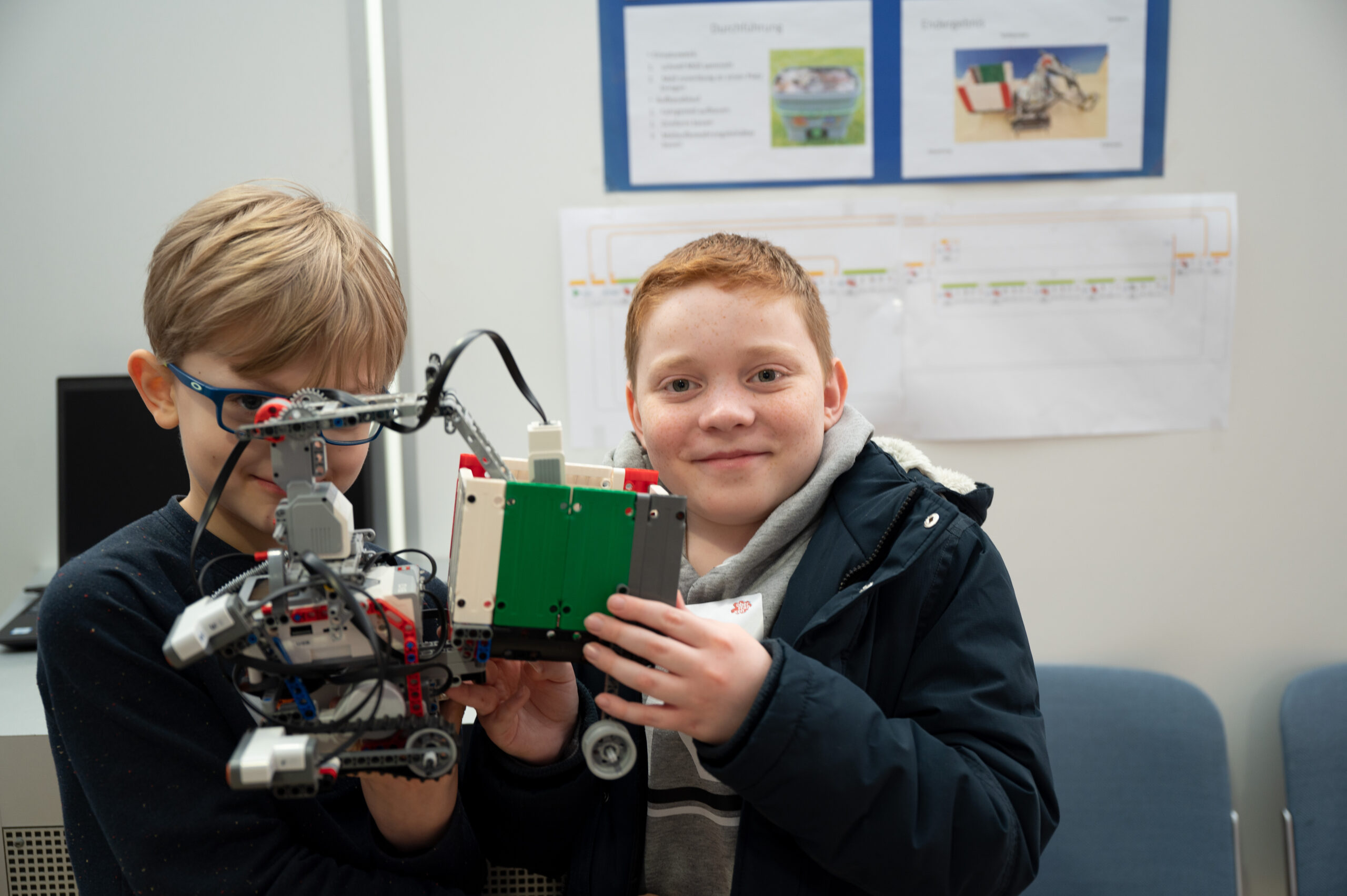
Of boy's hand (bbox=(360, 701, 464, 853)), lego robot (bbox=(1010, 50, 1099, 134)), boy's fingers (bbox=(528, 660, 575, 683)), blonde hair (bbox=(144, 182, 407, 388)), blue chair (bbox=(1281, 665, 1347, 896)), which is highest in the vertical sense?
lego robot (bbox=(1010, 50, 1099, 134))

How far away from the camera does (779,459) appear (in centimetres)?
97

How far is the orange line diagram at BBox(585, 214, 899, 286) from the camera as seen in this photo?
1827mm

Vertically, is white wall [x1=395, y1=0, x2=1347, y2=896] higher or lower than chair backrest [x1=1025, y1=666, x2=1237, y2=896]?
higher

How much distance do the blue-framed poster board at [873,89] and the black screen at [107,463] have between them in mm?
1097

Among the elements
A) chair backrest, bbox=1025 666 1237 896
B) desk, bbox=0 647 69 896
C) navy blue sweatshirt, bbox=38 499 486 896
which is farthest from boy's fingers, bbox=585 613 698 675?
chair backrest, bbox=1025 666 1237 896

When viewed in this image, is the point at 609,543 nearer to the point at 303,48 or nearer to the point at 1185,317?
the point at 303,48

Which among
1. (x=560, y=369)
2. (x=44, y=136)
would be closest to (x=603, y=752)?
(x=560, y=369)

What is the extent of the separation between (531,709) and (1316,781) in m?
1.81

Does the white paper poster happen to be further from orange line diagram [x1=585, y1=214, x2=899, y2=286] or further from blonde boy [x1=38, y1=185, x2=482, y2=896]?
blonde boy [x1=38, y1=185, x2=482, y2=896]

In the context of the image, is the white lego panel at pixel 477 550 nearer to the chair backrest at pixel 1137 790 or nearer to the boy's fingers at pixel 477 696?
the boy's fingers at pixel 477 696

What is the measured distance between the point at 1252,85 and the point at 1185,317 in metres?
0.53

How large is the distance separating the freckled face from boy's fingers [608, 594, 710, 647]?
27cm

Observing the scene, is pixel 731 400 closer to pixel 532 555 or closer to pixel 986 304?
pixel 532 555

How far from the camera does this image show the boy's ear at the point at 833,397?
3.55 ft
